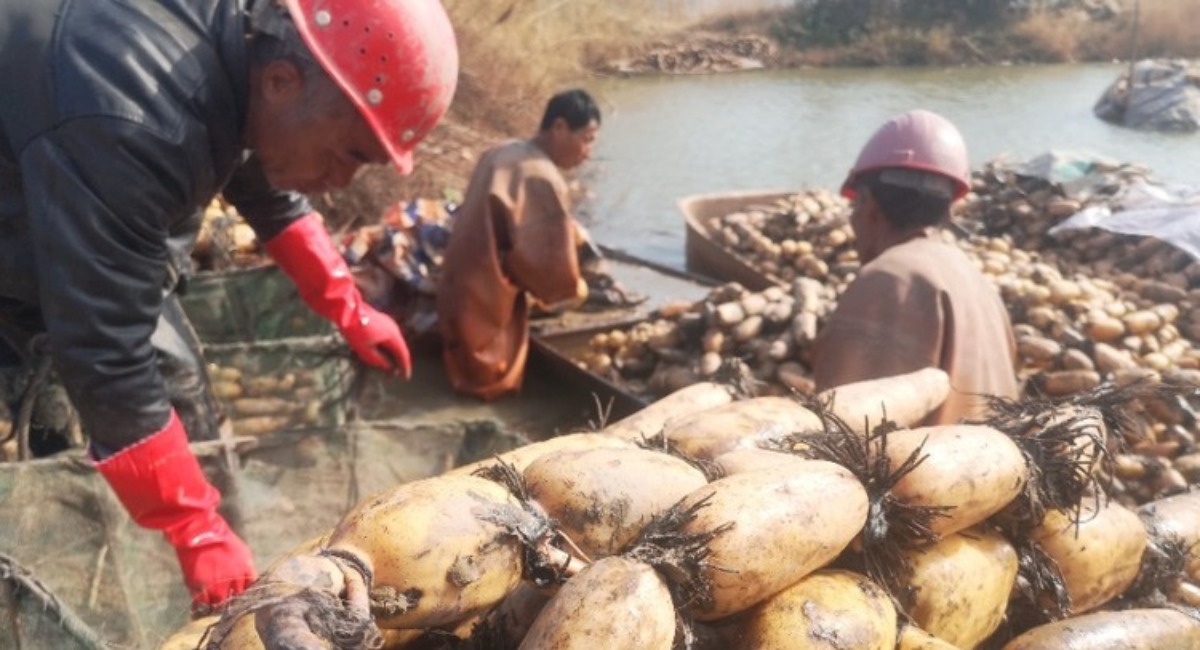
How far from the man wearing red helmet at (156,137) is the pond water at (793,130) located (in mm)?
6818

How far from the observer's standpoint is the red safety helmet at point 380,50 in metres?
2.10

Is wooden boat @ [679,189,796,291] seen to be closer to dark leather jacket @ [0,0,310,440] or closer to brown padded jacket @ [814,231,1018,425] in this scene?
brown padded jacket @ [814,231,1018,425]

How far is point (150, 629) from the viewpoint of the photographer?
Answer: 2.87m

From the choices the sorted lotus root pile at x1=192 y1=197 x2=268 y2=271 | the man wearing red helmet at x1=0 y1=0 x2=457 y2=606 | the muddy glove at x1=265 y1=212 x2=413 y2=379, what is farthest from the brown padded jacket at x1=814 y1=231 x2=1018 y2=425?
the sorted lotus root pile at x1=192 y1=197 x2=268 y2=271

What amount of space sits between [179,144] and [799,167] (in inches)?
531

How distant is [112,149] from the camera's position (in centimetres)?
199

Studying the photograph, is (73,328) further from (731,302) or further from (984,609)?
(731,302)

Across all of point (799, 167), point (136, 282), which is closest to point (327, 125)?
point (136, 282)

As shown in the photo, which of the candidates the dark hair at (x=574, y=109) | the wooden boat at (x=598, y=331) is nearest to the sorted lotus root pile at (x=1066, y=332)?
the wooden boat at (x=598, y=331)

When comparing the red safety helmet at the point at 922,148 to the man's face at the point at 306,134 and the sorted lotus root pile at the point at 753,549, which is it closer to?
the sorted lotus root pile at the point at 753,549

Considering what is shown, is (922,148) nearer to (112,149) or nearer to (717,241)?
(112,149)

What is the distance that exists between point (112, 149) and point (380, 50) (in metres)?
0.56

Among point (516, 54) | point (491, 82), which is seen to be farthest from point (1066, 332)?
point (516, 54)

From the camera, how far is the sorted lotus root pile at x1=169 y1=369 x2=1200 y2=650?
1198mm
